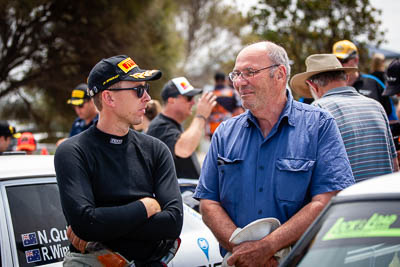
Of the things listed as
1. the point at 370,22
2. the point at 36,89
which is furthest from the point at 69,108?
the point at 370,22

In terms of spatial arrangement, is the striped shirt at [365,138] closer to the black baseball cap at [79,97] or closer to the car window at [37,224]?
the car window at [37,224]

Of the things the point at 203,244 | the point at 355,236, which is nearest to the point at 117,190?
the point at 203,244

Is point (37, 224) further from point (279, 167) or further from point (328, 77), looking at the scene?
point (328, 77)

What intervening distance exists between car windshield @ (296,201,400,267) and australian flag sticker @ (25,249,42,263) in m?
1.80

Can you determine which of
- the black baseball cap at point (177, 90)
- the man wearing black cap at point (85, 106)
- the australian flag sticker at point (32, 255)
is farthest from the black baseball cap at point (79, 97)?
the australian flag sticker at point (32, 255)

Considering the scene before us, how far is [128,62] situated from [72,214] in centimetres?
98

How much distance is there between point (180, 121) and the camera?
17.4 ft

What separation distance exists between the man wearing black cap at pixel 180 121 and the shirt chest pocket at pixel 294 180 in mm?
2388

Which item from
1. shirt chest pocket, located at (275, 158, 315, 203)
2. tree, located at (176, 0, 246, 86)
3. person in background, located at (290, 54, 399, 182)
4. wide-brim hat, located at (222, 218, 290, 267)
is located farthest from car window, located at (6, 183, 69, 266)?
tree, located at (176, 0, 246, 86)

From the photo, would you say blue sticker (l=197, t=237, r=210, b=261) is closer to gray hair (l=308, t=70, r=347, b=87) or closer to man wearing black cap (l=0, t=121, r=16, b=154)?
gray hair (l=308, t=70, r=347, b=87)

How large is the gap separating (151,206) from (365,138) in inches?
60.0

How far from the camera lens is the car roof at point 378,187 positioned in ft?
5.92

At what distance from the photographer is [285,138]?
2.77 m

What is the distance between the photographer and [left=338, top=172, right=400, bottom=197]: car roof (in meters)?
1.80
